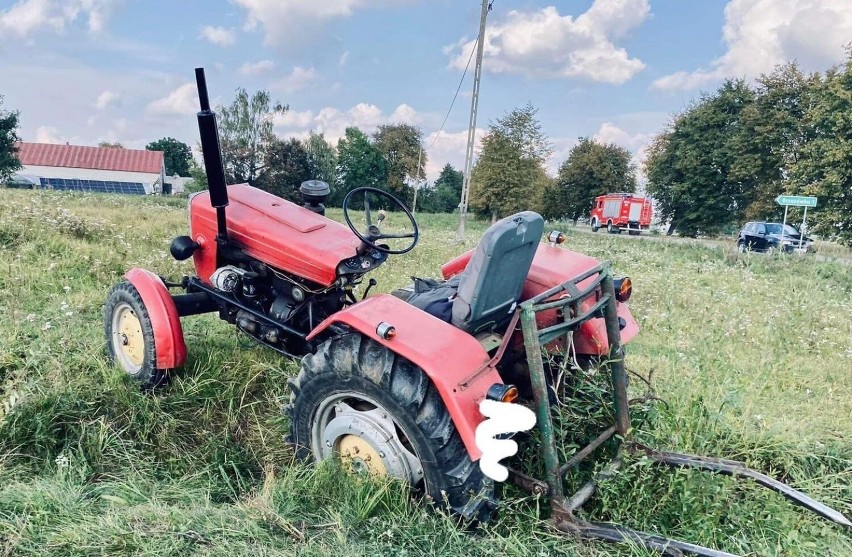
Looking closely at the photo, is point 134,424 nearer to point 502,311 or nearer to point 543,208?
point 502,311

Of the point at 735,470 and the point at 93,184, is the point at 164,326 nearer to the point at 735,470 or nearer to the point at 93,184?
the point at 735,470

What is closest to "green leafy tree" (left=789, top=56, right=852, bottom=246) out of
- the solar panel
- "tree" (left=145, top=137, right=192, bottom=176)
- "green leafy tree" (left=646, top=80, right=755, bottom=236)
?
"green leafy tree" (left=646, top=80, right=755, bottom=236)

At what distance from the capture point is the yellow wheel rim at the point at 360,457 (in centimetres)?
256

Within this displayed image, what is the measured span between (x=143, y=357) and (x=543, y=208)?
43.7 meters

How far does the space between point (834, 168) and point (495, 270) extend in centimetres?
1683

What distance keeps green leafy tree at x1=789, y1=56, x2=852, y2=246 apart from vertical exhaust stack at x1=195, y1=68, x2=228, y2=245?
54.3 feet

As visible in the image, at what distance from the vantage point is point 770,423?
3.48m

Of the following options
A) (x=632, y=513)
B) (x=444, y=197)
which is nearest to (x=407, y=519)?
(x=632, y=513)

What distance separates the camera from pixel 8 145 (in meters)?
36.6

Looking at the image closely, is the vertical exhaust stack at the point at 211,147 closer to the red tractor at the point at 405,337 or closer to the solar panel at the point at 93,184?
the red tractor at the point at 405,337

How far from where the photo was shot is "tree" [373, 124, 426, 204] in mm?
47469

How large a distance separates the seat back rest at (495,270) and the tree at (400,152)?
1763 inches

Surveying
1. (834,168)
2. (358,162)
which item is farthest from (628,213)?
(358,162)

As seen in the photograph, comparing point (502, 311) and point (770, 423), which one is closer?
point (502, 311)
